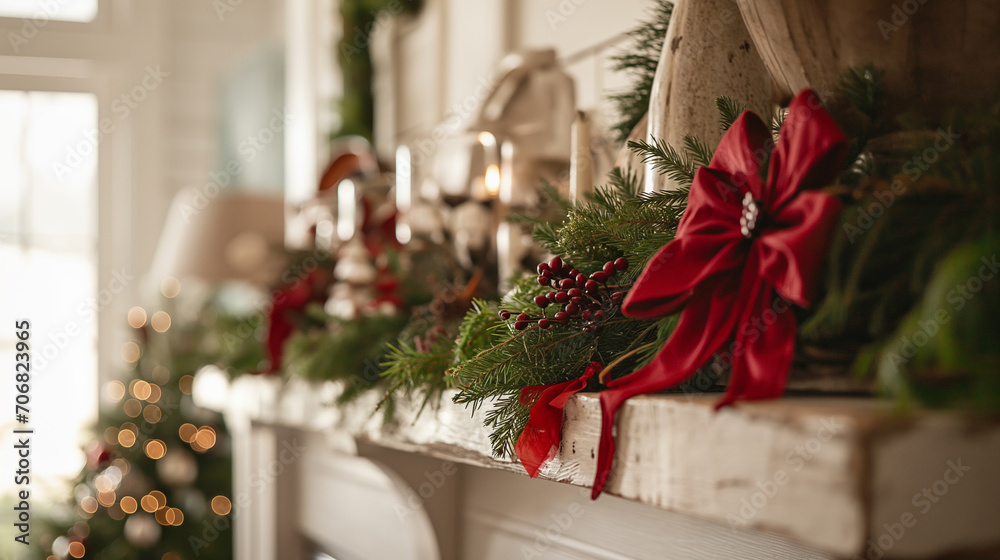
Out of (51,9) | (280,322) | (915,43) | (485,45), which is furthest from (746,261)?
(51,9)

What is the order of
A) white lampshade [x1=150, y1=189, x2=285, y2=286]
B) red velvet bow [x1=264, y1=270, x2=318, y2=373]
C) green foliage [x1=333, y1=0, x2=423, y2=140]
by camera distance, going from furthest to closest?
1. green foliage [x1=333, y1=0, x2=423, y2=140]
2. white lampshade [x1=150, y1=189, x2=285, y2=286]
3. red velvet bow [x1=264, y1=270, x2=318, y2=373]

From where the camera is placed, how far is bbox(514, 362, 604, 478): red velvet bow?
53cm

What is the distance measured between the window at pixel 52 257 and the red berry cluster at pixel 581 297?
121 inches

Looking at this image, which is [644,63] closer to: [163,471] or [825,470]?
[825,470]

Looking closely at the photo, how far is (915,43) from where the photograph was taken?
492mm

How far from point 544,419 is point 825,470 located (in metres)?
0.22

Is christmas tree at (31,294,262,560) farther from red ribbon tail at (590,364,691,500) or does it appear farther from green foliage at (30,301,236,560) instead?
red ribbon tail at (590,364,691,500)

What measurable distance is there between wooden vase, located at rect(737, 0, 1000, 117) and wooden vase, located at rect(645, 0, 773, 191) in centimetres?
9

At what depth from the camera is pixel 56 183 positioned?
10.4 ft

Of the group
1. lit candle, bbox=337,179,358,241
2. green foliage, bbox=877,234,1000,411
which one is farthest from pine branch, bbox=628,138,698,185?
lit candle, bbox=337,179,358,241

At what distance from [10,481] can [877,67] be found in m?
3.53

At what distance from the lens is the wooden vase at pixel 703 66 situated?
1.93ft

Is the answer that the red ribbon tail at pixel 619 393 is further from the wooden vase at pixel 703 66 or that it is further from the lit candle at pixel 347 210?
the lit candle at pixel 347 210

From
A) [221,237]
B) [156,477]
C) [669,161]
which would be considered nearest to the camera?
[669,161]
